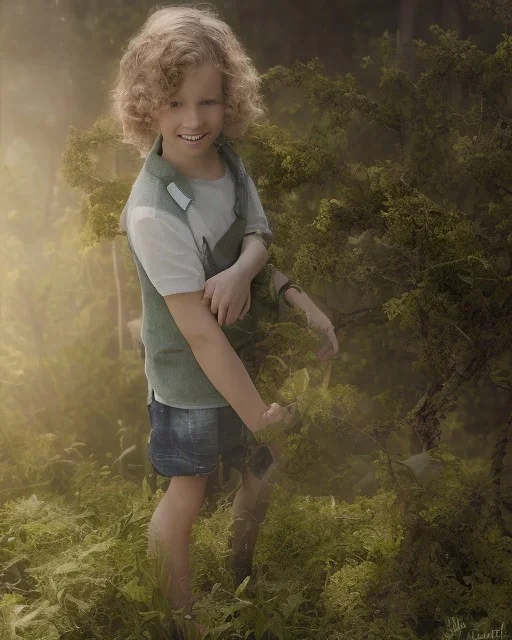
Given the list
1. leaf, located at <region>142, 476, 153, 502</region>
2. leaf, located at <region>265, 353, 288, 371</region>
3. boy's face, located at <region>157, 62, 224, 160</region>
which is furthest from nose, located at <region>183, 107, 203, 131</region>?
leaf, located at <region>142, 476, 153, 502</region>

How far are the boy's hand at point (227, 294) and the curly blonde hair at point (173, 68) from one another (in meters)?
0.33

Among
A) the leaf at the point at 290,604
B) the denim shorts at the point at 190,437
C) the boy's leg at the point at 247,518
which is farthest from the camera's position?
the boy's leg at the point at 247,518

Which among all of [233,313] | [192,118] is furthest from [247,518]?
[192,118]

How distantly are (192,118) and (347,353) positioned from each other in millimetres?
1177

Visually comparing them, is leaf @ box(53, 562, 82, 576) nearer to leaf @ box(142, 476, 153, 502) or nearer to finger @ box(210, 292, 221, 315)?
leaf @ box(142, 476, 153, 502)

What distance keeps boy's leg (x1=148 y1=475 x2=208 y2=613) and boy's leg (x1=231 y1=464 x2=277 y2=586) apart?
19 centimetres

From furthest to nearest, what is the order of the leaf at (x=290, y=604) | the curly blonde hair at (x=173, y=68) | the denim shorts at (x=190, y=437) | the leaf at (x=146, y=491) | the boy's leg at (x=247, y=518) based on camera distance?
the leaf at (x=146, y=491)
the boy's leg at (x=247, y=518)
the leaf at (x=290, y=604)
the denim shorts at (x=190, y=437)
the curly blonde hair at (x=173, y=68)

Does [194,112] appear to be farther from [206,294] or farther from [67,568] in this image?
[67,568]

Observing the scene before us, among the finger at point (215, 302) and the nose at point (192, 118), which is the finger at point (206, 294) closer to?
the finger at point (215, 302)

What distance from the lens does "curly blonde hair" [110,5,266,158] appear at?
4.72 feet

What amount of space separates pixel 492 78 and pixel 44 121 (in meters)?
1.67

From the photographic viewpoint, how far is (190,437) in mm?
1644

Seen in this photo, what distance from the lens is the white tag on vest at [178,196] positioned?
1.47 meters

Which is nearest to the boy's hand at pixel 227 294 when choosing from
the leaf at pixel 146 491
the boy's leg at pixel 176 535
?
the boy's leg at pixel 176 535
